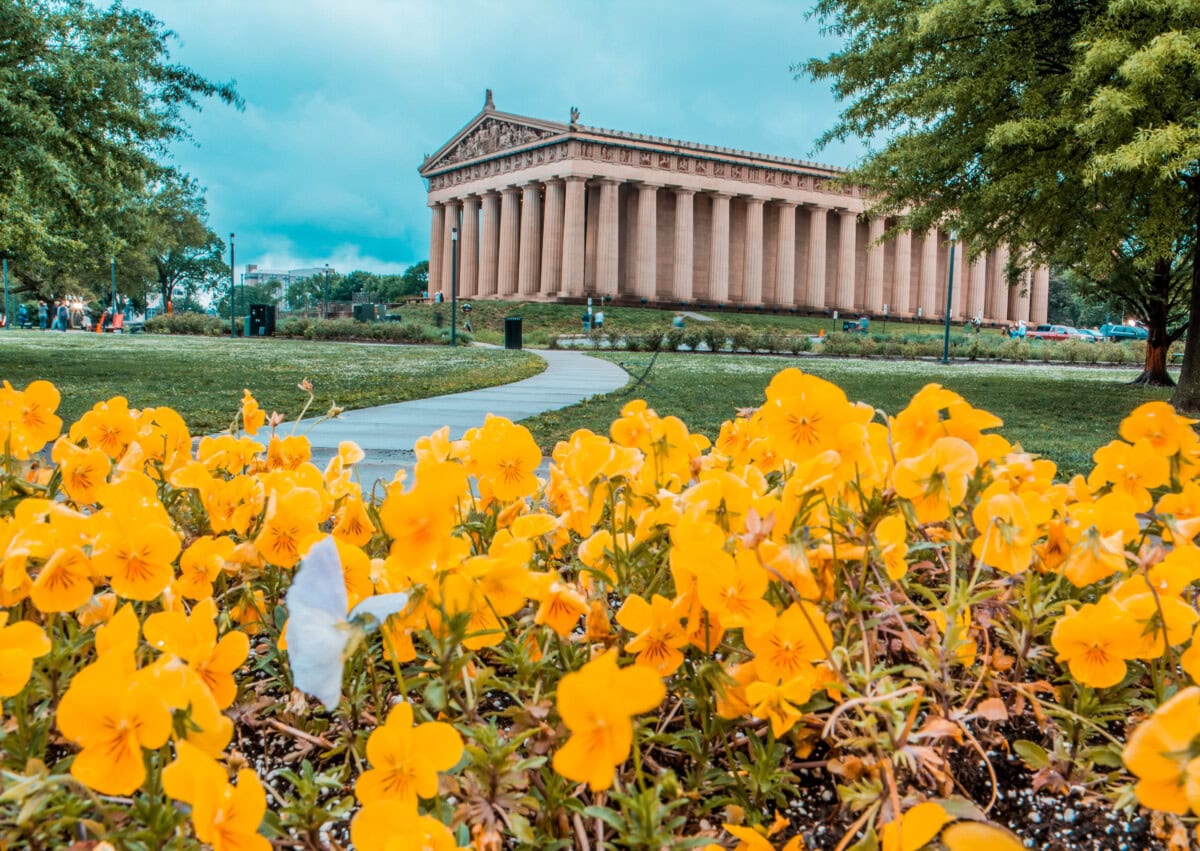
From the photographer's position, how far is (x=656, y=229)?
5766 centimetres

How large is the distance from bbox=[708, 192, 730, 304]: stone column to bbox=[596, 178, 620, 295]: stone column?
272 inches

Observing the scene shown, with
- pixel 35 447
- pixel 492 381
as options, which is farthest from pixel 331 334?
pixel 35 447

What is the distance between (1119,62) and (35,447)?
982 centimetres

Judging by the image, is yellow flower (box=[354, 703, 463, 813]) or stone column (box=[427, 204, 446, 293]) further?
stone column (box=[427, 204, 446, 293])

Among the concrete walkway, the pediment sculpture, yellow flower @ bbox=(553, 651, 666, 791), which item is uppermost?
the pediment sculpture

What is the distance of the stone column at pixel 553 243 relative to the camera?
5588 centimetres

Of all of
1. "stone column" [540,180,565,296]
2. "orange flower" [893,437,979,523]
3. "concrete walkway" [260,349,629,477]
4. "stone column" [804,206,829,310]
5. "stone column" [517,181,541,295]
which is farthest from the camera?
"stone column" [804,206,829,310]

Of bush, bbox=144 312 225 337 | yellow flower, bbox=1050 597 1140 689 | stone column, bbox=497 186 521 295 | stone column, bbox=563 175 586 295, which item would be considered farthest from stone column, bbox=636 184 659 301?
yellow flower, bbox=1050 597 1140 689

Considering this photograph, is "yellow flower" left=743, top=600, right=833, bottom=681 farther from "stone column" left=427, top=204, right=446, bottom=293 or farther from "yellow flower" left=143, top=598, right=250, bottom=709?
"stone column" left=427, top=204, right=446, bottom=293

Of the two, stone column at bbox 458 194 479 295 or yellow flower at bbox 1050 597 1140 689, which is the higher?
stone column at bbox 458 194 479 295

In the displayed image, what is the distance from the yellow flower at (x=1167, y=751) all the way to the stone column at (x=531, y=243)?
5800 cm

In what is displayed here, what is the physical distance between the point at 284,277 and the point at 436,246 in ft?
258

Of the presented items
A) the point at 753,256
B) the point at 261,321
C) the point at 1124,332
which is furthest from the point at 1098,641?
the point at 1124,332

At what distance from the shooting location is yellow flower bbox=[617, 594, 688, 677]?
96 centimetres
